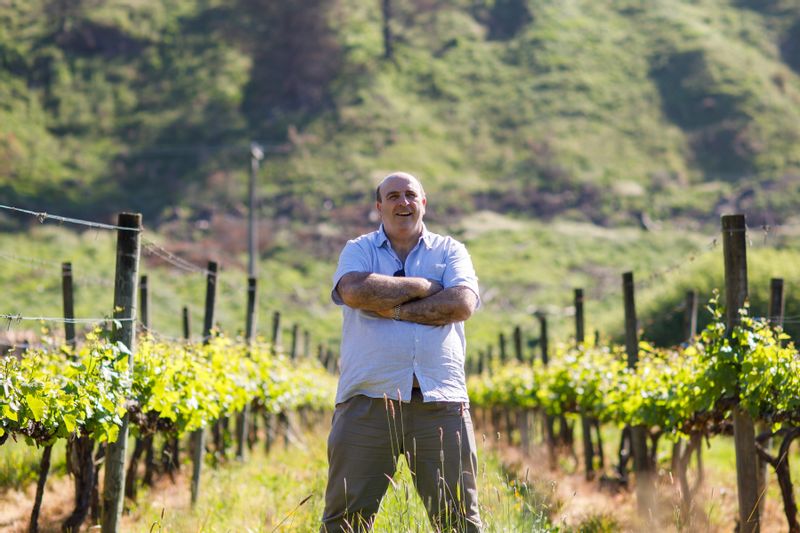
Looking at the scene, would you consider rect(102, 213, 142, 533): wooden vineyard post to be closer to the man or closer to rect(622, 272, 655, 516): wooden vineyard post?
the man

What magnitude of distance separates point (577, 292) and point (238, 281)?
3773 cm

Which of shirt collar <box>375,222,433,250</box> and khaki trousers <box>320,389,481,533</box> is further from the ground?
shirt collar <box>375,222,433,250</box>

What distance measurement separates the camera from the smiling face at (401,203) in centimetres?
503

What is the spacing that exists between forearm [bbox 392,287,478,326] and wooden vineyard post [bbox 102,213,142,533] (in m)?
2.22

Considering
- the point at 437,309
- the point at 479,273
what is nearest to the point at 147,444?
the point at 437,309

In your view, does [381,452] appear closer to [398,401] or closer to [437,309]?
[398,401]

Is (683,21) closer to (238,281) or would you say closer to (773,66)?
(773,66)

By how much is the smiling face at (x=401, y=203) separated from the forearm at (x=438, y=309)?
41 centimetres

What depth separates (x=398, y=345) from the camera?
15.7 ft

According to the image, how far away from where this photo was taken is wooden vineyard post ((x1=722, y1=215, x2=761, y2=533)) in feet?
21.0

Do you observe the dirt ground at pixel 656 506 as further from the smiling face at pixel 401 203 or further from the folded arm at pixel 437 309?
the smiling face at pixel 401 203

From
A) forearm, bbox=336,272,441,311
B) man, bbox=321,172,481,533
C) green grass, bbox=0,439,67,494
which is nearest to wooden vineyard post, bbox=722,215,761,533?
man, bbox=321,172,481,533

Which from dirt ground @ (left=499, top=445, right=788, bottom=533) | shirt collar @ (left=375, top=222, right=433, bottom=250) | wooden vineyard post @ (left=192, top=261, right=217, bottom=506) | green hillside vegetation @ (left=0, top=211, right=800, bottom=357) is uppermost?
green hillside vegetation @ (left=0, top=211, right=800, bottom=357)

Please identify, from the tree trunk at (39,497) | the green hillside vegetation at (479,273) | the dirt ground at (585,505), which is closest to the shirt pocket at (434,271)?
the dirt ground at (585,505)
